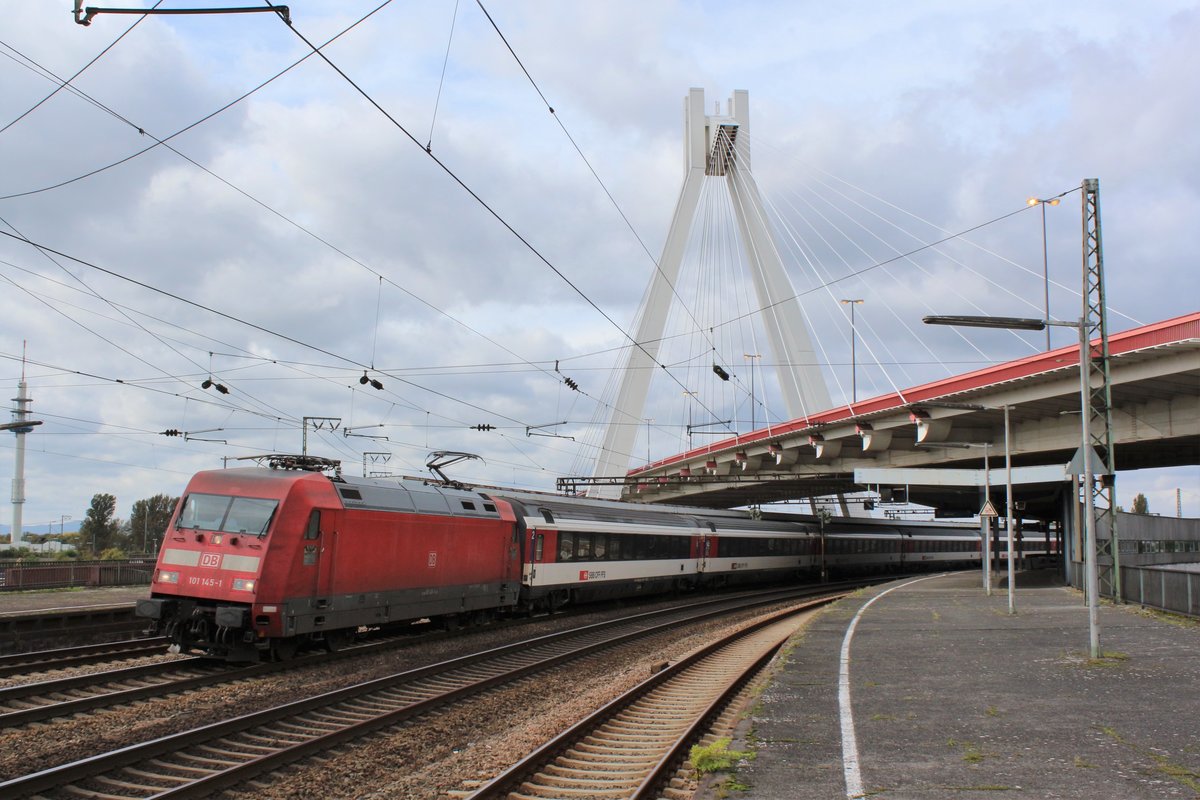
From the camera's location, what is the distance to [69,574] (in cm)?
3209

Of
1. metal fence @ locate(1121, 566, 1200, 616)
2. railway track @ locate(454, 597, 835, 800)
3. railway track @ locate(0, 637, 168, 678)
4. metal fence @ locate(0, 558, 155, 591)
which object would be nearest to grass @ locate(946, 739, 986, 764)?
railway track @ locate(454, 597, 835, 800)

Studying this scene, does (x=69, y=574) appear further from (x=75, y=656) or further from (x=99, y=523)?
(x=99, y=523)

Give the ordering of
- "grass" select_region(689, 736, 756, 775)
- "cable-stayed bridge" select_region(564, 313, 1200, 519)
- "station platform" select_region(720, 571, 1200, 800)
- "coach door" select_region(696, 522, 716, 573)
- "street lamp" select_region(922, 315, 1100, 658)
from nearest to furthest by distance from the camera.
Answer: "station platform" select_region(720, 571, 1200, 800) → "grass" select_region(689, 736, 756, 775) → "street lamp" select_region(922, 315, 1100, 658) → "cable-stayed bridge" select_region(564, 313, 1200, 519) → "coach door" select_region(696, 522, 716, 573)

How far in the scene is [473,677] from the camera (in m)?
15.4

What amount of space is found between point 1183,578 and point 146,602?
21.7 metres

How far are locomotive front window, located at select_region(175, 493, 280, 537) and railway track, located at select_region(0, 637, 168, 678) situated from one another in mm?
2586

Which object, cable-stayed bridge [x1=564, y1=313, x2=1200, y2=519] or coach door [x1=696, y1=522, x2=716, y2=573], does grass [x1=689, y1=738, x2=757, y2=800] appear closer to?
cable-stayed bridge [x1=564, y1=313, x2=1200, y2=519]

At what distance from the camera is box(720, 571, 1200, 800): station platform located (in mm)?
8312

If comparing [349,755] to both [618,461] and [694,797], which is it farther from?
[618,461]

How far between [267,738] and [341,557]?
19.8ft

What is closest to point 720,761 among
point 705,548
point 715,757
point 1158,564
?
point 715,757

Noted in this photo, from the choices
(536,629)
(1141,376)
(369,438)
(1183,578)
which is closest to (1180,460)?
(1141,376)

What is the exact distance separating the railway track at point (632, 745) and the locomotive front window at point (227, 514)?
6718mm

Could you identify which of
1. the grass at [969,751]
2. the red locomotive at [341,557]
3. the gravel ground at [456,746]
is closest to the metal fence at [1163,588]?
the gravel ground at [456,746]
